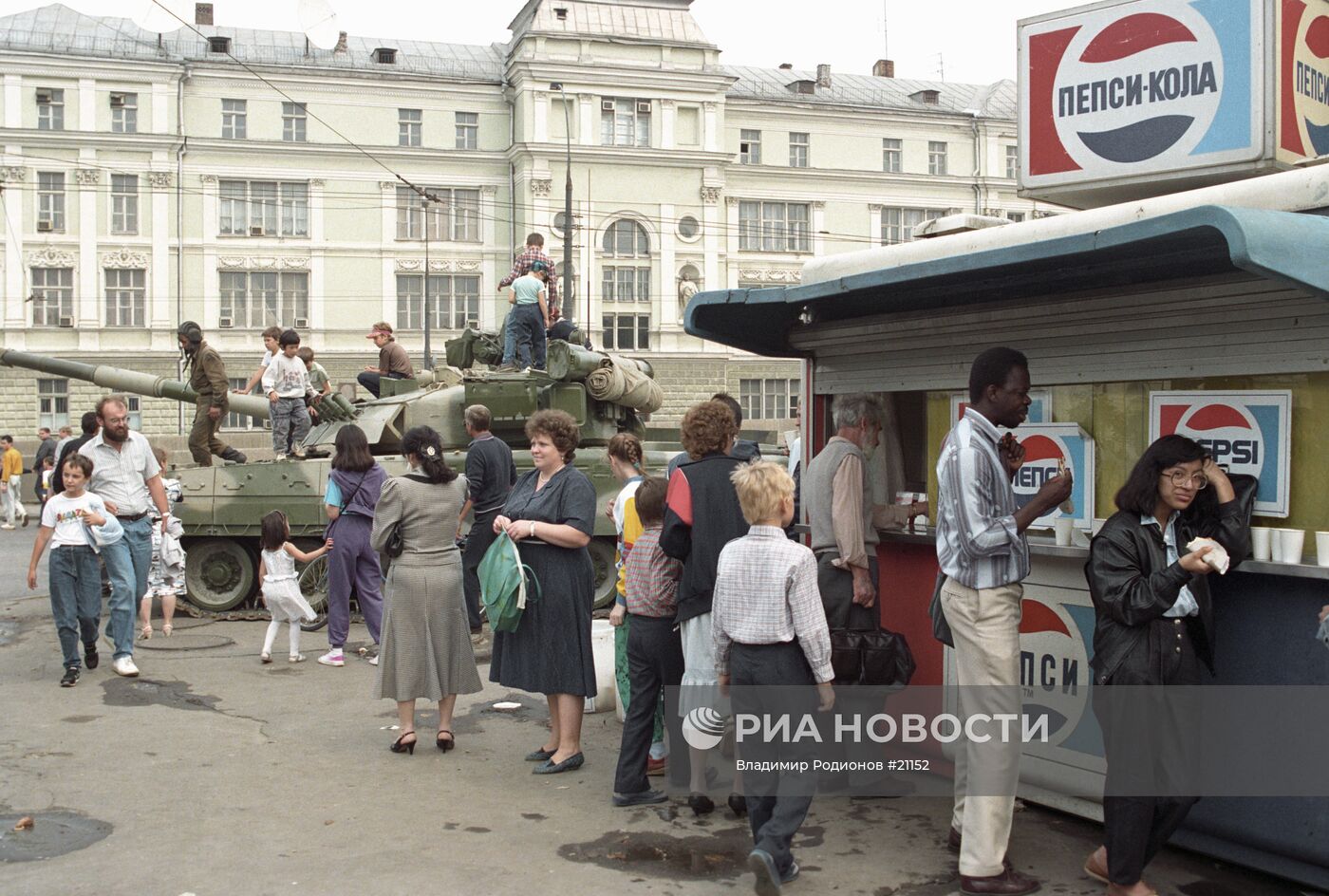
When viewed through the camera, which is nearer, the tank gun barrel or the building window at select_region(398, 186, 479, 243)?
the tank gun barrel

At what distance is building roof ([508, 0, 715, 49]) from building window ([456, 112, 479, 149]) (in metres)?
3.18

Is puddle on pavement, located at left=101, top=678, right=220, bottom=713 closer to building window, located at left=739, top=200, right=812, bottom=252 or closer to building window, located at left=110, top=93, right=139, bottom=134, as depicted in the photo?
building window, located at left=110, top=93, right=139, bottom=134

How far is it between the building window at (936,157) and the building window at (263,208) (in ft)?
77.7

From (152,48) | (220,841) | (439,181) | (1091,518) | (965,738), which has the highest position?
(152,48)

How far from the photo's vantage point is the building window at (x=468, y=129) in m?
49.4

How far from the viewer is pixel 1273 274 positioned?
4262mm

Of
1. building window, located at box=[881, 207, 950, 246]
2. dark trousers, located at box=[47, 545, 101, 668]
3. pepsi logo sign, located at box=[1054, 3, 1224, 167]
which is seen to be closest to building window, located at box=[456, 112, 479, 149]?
building window, located at box=[881, 207, 950, 246]

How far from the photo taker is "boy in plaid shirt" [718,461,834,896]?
5211 mm

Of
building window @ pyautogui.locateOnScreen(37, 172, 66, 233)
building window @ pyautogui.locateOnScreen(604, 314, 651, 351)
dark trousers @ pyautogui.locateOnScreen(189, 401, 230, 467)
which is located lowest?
dark trousers @ pyautogui.locateOnScreen(189, 401, 230, 467)

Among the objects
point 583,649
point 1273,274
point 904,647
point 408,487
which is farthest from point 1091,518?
point 408,487

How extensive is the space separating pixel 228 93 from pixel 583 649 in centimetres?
4453

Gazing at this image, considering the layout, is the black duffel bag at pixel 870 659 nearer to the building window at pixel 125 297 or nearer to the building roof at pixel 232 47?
the building roof at pixel 232 47

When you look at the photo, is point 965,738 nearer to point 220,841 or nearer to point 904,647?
point 904,647

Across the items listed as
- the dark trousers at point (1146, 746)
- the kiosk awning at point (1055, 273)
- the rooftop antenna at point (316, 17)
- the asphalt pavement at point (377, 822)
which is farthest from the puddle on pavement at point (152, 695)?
the rooftop antenna at point (316, 17)
